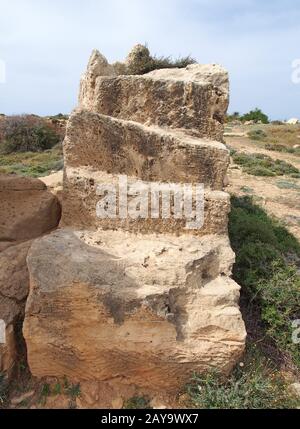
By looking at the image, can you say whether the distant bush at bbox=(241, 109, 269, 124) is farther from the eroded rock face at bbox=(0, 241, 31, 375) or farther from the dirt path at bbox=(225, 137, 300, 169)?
the eroded rock face at bbox=(0, 241, 31, 375)

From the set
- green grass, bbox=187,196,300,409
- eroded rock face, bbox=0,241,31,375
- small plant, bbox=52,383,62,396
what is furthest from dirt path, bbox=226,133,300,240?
small plant, bbox=52,383,62,396

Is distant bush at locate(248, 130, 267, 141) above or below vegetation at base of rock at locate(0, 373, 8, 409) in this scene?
above

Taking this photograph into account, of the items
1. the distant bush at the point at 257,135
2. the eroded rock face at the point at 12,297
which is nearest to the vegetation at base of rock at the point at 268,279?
the eroded rock face at the point at 12,297

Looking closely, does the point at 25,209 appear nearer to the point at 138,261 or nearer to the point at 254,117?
the point at 138,261

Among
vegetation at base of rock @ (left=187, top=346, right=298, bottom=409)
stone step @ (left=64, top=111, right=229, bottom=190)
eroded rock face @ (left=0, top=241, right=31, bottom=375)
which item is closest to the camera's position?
vegetation at base of rock @ (left=187, top=346, right=298, bottom=409)

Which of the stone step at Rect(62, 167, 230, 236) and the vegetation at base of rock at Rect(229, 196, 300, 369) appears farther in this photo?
the vegetation at base of rock at Rect(229, 196, 300, 369)

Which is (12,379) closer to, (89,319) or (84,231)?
(89,319)

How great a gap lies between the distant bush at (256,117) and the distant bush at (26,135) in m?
23.7

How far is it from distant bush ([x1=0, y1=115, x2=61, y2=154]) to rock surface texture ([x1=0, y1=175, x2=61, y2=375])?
18.7 meters

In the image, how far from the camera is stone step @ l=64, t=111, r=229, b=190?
4172 millimetres

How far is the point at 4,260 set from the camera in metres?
3.95

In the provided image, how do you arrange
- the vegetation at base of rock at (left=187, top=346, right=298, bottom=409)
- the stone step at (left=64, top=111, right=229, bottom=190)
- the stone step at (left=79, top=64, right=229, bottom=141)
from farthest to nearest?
1. the stone step at (left=79, top=64, right=229, bottom=141)
2. the stone step at (left=64, top=111, right=229, bottom=190)
3. the vegetation at base of rock at (left=187, top=346, right=298, bottom=409)
